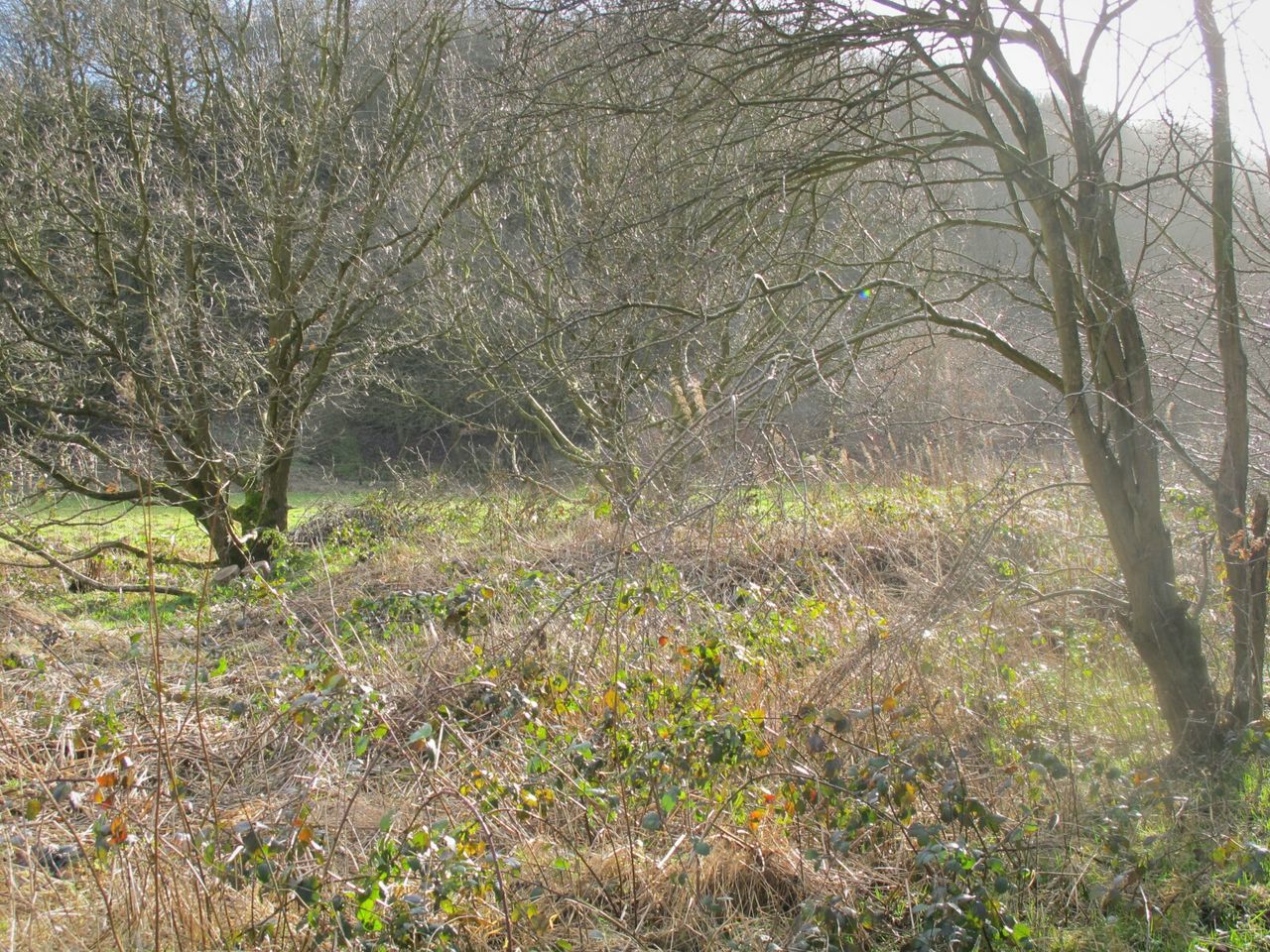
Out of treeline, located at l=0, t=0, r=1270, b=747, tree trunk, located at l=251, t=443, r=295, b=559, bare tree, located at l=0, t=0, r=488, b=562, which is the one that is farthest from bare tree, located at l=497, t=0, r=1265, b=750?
tree trunk, located at l=251, t=443, r=295, b=559

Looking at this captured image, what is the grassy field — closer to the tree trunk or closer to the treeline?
the treeline

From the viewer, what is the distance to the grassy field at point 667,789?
261 cm

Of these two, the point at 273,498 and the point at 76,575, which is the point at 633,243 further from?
the point at 273,498

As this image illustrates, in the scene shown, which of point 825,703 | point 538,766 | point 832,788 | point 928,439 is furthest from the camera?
point 928,439

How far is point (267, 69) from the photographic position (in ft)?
32.1

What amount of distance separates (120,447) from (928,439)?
23.7 feet

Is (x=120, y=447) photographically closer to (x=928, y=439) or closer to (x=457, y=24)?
(x=457, y=24)

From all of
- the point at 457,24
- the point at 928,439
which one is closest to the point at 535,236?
the point at 457,24

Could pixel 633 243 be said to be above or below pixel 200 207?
below

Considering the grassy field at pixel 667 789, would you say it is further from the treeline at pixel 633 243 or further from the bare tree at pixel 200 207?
the bare tree at pixel 200 207

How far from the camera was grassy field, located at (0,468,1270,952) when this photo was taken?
261 cm

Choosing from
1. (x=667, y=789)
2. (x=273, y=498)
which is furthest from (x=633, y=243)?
(x=273, y=498)

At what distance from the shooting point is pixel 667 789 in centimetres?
306

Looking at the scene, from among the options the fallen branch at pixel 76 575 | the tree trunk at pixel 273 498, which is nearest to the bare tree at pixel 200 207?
the tree trunk at pixel 273 498
